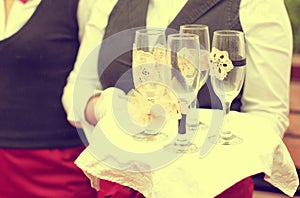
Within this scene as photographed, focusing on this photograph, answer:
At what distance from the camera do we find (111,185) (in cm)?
121

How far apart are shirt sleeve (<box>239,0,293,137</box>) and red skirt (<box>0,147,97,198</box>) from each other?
22.2 inches

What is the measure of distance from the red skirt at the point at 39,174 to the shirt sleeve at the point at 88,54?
0.49 ft

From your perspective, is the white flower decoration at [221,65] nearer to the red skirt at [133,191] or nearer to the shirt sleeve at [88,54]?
the red skirt at [133,191]

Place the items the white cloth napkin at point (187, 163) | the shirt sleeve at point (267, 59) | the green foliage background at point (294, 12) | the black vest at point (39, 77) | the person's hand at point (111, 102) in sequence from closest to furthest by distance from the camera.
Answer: the white cloth napkin at point (187, 163) → the person's hand at point (111, 102) → the shirt sleeve at point (267, 59) → the black vest at point (39, 77) → the green foliage background at point (294, 12)

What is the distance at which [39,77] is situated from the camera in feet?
5.00

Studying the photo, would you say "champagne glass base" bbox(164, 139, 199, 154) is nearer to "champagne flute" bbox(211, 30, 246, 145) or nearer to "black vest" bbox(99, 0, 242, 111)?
"champagne flute" bbox(211, 30, 246, 145)

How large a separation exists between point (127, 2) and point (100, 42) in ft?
0.46

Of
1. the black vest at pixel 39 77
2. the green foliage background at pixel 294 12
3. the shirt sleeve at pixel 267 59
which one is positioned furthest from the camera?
the green foliage background at pixel 294 12

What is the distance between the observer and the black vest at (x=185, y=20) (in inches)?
53.3

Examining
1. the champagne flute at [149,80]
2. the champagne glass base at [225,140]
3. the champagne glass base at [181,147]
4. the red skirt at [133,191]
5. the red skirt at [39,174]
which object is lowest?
the red skirt at [39,174]

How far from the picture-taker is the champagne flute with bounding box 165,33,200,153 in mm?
946

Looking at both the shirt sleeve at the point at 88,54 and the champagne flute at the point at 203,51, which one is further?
the shirt sleeve at the point at 88,54

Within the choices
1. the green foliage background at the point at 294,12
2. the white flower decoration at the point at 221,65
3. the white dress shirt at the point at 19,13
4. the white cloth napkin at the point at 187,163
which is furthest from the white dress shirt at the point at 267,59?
the green foliage background at the point at 294,12

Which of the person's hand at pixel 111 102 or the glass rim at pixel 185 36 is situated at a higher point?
the glass rim at pixel 185 36
